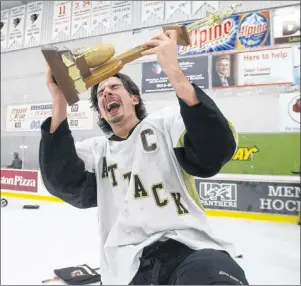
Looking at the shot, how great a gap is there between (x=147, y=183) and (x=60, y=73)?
0.82ft

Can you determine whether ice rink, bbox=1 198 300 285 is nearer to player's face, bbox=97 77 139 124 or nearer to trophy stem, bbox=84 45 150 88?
player's face, bbox=97 77 139 124

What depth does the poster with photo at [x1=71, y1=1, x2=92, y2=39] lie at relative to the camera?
27.3 inches

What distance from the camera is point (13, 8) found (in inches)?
24.2

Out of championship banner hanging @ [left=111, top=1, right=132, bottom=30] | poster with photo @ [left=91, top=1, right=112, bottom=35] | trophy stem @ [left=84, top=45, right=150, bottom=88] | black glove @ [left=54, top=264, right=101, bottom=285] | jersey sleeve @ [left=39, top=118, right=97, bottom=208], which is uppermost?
championship banner hanging @ [left=111, top=1, right=132, bottom=30]

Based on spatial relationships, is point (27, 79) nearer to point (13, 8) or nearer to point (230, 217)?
point (13, 8)

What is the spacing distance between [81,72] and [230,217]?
88.0 inches

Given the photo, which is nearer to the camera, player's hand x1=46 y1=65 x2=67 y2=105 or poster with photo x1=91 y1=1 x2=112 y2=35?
player's hand x1=46 y1=65 x2=67 y2=105

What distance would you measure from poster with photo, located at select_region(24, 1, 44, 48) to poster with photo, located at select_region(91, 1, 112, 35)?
13 centimetres

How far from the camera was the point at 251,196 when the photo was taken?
239 centimetres

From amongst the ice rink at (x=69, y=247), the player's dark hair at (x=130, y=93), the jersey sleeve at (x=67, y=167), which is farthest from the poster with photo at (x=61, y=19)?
the ice rink at (x=69, y=247)

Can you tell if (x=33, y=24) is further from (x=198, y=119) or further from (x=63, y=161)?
(x=198, y=119)

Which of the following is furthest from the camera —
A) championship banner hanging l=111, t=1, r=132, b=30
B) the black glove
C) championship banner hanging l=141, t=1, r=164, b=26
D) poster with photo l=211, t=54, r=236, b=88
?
poster with photo l=211, t=54, r=236, b=88

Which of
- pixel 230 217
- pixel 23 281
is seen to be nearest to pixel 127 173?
pixel 23 281

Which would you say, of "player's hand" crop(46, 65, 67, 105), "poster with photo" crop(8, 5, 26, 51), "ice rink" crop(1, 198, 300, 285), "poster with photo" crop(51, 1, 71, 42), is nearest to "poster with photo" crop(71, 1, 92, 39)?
"poster with photo" crop(51, 1, 71, 42)
